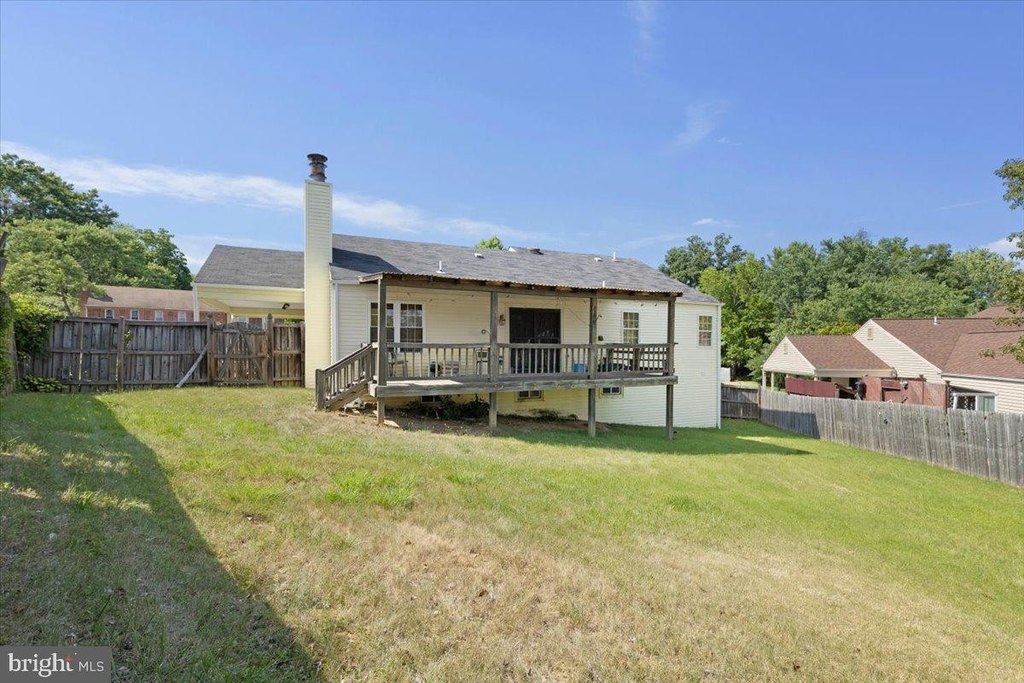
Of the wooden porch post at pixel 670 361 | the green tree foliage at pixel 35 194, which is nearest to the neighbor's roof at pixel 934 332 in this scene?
the wooden porch post at pixel 670 361

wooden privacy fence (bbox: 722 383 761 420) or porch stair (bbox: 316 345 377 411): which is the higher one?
porch stair (bbox: 316 345 377 411)

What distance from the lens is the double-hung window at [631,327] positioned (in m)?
17.2

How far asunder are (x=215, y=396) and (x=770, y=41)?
19.0m

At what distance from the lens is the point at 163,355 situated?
1339cm

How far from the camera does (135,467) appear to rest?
5414 mm

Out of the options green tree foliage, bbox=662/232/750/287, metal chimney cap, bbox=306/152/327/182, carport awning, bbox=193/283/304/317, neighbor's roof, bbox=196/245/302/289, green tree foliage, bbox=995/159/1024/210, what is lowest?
carport awning, bbox=193/283/304/317

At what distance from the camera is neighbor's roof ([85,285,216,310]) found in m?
40.7

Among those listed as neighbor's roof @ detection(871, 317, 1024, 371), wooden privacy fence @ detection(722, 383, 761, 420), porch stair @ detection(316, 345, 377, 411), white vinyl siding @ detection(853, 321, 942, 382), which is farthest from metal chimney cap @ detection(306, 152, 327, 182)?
white vinyl siding @ detection(853, 321, 942, 382)

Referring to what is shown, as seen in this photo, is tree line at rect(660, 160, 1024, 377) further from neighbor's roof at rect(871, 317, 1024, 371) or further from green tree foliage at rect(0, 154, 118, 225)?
green tree foliage at rect(0, 154, 118, 225)

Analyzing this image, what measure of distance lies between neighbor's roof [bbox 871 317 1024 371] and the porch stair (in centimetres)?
2488

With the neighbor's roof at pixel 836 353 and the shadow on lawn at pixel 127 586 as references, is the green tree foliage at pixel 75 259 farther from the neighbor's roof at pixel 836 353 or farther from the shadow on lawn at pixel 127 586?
the neighbor's roof at pixel 836 353

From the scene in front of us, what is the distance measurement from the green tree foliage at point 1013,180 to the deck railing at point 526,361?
7832mm

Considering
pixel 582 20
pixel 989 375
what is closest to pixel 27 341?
pixel 582 20

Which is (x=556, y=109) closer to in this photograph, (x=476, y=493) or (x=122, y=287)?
(x=476, y=493)
